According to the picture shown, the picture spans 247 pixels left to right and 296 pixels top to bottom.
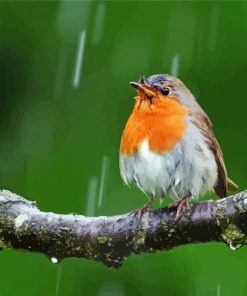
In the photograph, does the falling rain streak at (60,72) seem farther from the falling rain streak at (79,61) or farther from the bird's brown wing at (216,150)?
the bird's brown wing at (216,150)

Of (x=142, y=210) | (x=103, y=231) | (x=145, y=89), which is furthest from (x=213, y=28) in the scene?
(x=103, y=231)

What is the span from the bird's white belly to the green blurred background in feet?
0.35

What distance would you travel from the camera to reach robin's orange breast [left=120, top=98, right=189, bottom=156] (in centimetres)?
385

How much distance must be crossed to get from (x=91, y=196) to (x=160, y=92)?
0.68 metres

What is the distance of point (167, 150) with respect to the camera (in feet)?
12.6

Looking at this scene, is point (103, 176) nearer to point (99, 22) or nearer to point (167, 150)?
point (167, 150)

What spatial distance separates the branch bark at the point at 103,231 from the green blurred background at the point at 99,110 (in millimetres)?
178

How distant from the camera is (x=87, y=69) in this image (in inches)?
156

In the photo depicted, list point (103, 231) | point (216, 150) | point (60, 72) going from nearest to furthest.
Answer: point (103, 231) < point (216, 150) < point (60, 72)

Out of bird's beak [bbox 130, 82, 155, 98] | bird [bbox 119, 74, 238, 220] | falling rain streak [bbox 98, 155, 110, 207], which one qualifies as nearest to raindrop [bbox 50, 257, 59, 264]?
falling rain streak [bbox 98, 155, 110, 207]

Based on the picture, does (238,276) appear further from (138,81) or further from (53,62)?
(53,62)

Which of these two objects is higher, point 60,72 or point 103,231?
point 60,72

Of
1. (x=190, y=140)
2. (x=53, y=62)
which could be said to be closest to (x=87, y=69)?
(x=53, y=62)

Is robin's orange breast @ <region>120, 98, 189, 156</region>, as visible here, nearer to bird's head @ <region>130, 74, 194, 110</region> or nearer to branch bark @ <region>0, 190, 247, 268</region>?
bird's head @ <region>130, 74, 194, 110</region>
